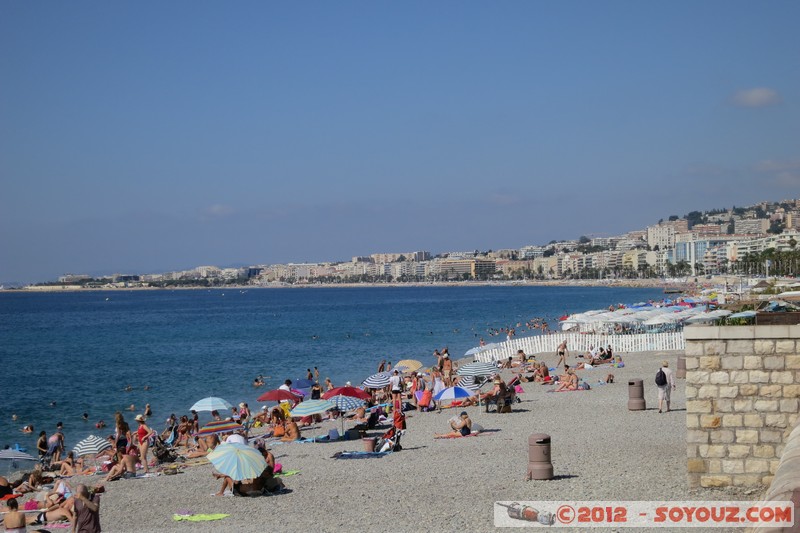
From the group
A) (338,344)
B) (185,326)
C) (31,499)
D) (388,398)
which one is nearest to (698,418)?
(31,499)

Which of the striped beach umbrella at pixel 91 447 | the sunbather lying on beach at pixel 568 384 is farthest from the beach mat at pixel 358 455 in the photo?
the sunbather lying on beach at pixel 568 384

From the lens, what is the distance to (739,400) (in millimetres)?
10836

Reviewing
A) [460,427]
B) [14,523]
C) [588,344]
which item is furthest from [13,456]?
[588,344]

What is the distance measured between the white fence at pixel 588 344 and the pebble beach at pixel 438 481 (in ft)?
52.0

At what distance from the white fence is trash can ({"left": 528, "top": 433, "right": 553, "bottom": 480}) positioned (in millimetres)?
23081

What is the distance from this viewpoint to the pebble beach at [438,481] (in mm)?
11031

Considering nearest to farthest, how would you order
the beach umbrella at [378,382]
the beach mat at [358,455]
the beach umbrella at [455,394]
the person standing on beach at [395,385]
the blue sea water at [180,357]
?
1. the beach mat at [358,455]
2. the beach umbrella at [455,394]
3. the person standing on beach at [395,385]
4. the beach umbrella at [378,382]
5. the blue sea water at [180,357]

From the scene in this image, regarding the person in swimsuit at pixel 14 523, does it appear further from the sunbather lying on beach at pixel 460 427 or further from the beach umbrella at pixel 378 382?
the beach umbrella at pixel 378 382

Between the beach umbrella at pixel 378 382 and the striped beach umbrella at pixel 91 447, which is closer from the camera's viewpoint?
the striped beach umbrella at pixel 91 447

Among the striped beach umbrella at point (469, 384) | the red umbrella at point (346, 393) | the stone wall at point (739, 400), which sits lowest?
the striped beach umbrella at point (469, 384)

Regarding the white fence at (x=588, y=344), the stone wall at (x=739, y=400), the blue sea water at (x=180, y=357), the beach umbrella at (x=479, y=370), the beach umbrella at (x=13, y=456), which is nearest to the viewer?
the stone wall at (x=739, y=400)

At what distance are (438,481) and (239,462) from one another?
9.73 feet

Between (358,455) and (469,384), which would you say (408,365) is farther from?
(358,455)

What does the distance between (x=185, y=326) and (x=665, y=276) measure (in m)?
137
